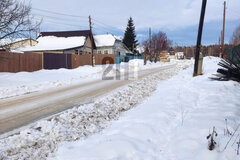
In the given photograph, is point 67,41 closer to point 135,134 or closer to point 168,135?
point 135,134

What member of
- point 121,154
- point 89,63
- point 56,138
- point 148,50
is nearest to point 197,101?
point 121,154

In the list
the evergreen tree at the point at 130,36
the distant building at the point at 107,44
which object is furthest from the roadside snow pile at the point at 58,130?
the evergreen tree at the point at 130,36

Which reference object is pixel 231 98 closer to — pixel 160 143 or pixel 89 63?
pixel 160 143

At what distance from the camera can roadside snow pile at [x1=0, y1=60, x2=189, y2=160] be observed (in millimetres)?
3213

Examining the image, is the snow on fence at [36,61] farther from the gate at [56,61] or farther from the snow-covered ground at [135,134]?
the snow-covered ground at [135,134]

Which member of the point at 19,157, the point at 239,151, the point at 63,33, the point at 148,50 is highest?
the point at 63,33

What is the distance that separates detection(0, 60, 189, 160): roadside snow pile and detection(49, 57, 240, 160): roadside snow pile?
0.29m

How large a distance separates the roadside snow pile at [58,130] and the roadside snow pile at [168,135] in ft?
0.95

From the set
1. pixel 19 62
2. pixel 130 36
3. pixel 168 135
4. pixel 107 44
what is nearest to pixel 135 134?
pixel 168 135

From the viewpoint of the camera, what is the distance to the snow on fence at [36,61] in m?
14.5

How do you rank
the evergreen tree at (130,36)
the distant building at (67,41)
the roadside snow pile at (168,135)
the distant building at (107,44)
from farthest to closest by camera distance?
the evergreen tree at (130,36) < the distant building at (107,44) < the distant building at (67,41) < the roadside snow pile at (168,135)

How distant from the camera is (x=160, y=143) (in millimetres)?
3545

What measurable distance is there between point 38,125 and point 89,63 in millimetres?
23393

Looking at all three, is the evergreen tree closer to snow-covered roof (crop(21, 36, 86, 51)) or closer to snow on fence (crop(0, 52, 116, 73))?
snow-covered roof (crop(21, 36, 86, 51))
